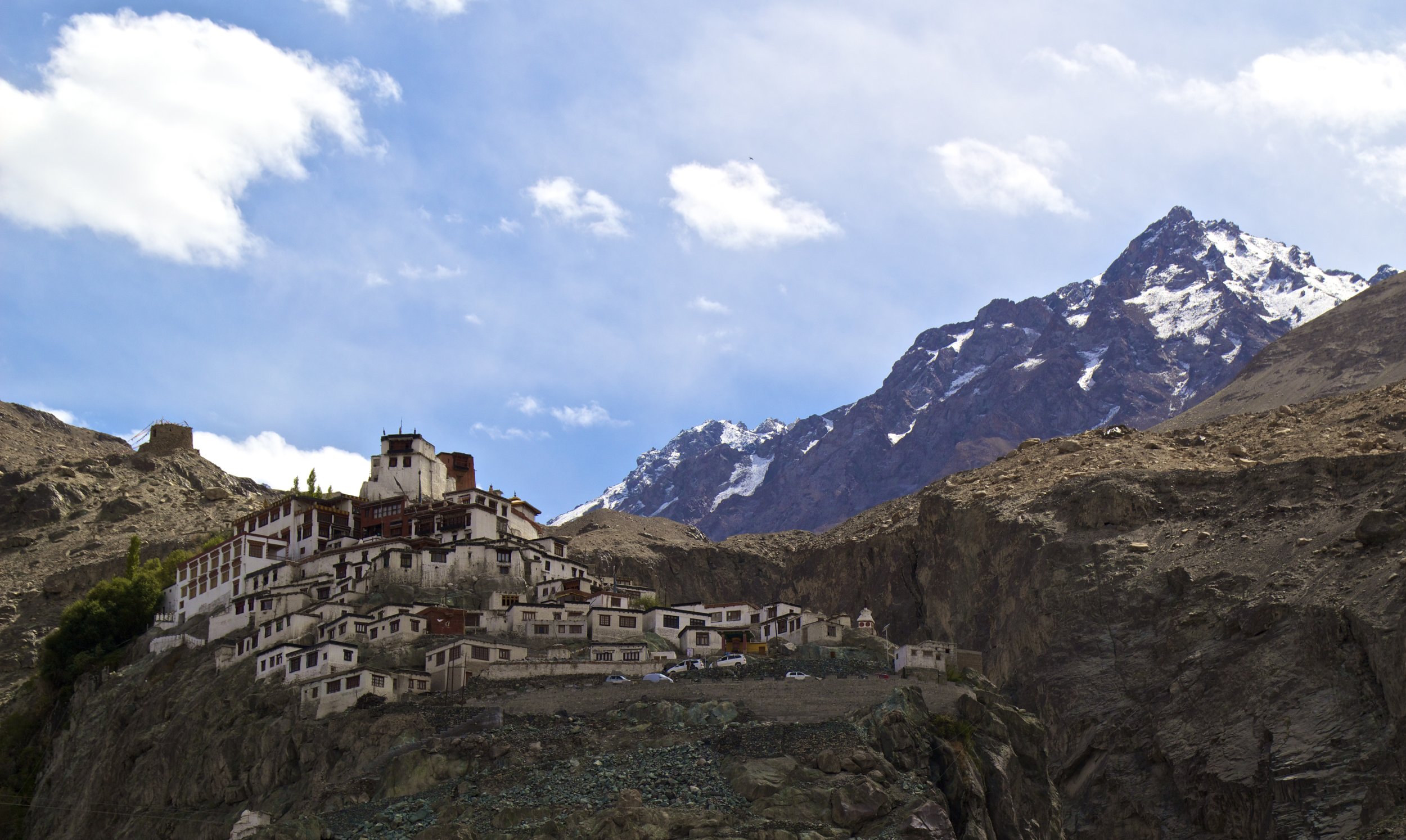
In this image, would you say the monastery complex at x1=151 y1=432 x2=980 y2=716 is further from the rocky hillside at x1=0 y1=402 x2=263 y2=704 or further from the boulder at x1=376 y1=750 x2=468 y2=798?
the rocky hillside at x1=0 y1=402 x2=263 y2=704

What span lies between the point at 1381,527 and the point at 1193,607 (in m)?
11.5

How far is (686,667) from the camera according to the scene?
266ft

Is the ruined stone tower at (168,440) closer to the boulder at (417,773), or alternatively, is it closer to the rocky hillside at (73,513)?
the rocky hillside at (73,513)

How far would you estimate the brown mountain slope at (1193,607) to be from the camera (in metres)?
81.2

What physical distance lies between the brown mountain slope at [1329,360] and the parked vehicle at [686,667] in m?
95.2

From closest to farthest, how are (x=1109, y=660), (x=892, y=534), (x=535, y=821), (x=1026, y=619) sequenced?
(x=535, y=821), (x=1109, y=660), (x=1026, y=619), (x=892, y=534)

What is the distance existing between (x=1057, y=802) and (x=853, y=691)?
13.1 m

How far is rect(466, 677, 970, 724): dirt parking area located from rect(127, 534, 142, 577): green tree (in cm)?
4539

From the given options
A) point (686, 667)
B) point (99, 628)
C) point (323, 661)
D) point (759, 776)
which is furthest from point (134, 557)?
point (759, 776)

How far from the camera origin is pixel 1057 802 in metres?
79.2

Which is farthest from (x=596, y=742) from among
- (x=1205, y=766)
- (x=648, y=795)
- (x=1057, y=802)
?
(x=1205, y=766)

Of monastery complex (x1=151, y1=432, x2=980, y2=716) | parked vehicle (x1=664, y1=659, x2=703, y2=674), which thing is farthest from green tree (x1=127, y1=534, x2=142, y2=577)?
parked vehicle (x1=664, y1=659, x2=703, y2=674)

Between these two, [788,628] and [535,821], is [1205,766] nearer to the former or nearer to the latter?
[788,628]

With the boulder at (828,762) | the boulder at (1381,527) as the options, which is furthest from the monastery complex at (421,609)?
the boulder at (1381,527)
